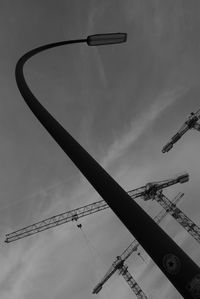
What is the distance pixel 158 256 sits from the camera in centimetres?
300

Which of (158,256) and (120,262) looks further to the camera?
(120,262)

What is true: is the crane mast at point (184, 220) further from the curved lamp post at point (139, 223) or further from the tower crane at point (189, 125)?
the curved lamp post at point (139, 223)

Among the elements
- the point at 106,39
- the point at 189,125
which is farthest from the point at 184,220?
the point at 106,39

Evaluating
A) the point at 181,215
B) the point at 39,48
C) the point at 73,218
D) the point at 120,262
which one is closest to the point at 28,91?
the point at 39,48

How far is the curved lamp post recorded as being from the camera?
285 cm

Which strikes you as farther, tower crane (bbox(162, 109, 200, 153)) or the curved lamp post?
tower crane (bbox(162, 109, 200, 153))

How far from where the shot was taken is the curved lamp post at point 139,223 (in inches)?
112

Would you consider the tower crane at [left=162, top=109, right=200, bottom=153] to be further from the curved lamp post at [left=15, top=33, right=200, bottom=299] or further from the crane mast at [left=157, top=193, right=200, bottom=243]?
the curved lamp post at [left=15, top=33, right=200, bottom=299]

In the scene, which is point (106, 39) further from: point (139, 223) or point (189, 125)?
point (189, 125)

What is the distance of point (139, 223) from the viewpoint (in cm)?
313

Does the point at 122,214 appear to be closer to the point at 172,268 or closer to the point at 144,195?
the point at 172,268

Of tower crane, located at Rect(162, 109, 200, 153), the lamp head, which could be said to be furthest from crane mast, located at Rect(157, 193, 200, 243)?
the lamp head

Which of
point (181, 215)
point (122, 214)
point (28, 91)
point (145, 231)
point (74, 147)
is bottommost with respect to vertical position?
point (145, 231)

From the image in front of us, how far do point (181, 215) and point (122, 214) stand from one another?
211ft
